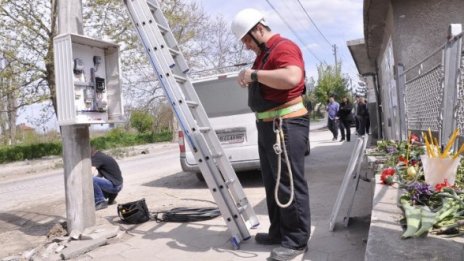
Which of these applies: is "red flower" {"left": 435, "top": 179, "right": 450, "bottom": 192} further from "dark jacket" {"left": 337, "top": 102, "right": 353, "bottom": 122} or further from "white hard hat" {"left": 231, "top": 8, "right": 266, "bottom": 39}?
"dark jacket" {"left": 337, "top": 102, "right": 353, "bottom": 122}

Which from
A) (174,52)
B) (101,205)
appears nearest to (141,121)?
(101,205)

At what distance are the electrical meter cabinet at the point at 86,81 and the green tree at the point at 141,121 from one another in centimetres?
3146

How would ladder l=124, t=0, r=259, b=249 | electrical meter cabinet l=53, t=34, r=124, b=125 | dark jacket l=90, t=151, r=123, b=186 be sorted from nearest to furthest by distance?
1. ladder l=124, t=0, r=259, b=249
2. electrical meter cabinet l=53, t=34, r=124, b=125
3. dark jacket l=90, t=151, r=123, b=186

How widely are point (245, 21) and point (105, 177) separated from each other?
4355mm

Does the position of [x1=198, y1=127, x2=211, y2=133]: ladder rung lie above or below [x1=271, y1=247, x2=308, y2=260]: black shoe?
above

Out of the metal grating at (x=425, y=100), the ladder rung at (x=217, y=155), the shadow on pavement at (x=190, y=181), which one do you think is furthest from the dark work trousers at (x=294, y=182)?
the shadow on pavement at (x=190, y=181)

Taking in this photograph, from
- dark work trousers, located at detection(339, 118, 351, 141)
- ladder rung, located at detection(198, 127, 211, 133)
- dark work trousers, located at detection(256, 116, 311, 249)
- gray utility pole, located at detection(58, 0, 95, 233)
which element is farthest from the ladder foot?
dark work trousers, located at detection(339, 118, 351, 141)

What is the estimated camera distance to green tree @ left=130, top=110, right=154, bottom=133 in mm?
37000

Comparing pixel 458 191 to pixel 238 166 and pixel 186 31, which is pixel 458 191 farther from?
pixel 186 31

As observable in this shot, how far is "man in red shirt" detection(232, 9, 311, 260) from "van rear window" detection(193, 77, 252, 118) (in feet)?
13.5

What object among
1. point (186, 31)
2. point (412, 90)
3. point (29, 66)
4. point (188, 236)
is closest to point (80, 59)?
point (188, 236)

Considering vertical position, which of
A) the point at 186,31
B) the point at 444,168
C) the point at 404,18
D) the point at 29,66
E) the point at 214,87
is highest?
the point at 186,31

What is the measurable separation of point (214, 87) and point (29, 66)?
14.4 metres

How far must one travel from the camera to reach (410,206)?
284 cm
